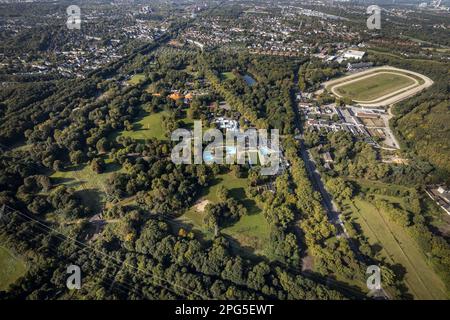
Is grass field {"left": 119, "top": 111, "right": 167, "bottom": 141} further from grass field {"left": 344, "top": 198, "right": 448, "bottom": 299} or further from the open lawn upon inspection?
grass field {"left": 344, "top": 198, "right": 448, "bottom": 299}

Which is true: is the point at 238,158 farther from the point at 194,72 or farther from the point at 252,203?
the point at 194,72

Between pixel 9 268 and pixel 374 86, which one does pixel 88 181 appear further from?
pixel 374 86

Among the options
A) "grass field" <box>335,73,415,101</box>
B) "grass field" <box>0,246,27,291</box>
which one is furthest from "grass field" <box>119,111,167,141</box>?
"grass field" <box>335,73,415,101</box>

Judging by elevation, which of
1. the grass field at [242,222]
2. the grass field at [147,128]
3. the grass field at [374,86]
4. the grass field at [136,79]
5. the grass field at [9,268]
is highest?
the grass field at [374,86]

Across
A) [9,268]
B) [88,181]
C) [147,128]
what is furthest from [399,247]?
[147,128]

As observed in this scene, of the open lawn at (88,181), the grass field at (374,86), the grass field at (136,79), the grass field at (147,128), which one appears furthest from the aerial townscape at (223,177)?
the grass field at (136,79)

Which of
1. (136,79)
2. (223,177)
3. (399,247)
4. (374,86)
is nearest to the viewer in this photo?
(399,247)

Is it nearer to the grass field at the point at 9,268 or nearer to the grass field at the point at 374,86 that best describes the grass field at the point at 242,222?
the grass field at the point at 9,268
